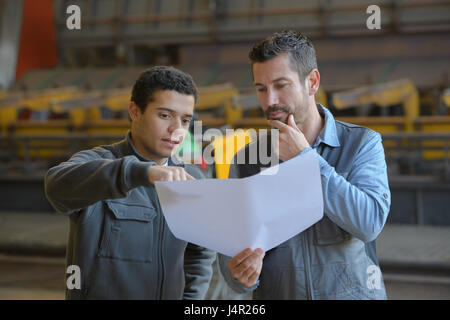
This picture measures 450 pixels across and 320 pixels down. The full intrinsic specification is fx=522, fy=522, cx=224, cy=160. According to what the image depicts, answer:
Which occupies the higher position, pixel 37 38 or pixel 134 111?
pixel 37 38

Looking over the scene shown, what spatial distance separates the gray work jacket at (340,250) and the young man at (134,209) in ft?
0.58

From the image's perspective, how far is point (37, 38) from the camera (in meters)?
12.4

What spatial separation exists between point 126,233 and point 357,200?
62cm

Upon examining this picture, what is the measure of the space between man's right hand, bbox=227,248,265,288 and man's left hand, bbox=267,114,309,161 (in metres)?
0.25

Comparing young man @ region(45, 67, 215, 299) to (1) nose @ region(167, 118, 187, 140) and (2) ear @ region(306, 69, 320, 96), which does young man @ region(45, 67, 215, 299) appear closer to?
(1) nose @ region(167, 118, 187, 140)

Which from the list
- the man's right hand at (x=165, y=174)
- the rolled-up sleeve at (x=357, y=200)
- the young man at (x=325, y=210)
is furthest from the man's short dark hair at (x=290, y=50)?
the man's right hand at (x=165, y=174)

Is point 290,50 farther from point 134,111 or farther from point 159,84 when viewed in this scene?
point 134,111

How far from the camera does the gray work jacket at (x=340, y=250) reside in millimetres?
1318

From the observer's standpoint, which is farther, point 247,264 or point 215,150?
point 215,150

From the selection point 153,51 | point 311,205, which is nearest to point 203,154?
point 311,205

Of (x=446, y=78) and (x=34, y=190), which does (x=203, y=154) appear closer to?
(x=34, y=190)

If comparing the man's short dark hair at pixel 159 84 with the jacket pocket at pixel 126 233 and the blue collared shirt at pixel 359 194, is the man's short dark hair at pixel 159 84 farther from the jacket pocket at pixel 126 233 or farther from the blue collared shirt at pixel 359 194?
the blue collared shirt at pixel 359 194

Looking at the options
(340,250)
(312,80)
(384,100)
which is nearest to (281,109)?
(312,80)

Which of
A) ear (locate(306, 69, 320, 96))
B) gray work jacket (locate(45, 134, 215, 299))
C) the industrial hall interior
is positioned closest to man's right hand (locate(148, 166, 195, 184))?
the industrial hall interior
